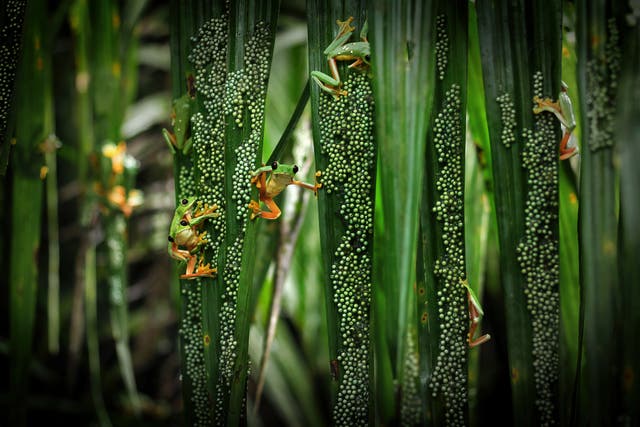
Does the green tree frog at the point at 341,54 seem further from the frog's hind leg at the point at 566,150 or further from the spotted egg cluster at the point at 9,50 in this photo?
the spotted egg cluster at the point at 9,50

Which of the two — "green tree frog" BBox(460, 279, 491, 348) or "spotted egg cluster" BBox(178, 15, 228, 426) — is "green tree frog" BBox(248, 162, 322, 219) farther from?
"green tree frog" BBox(460, 279, 491, 348)

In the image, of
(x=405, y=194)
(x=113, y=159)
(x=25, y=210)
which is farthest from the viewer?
(x=113, y=159)

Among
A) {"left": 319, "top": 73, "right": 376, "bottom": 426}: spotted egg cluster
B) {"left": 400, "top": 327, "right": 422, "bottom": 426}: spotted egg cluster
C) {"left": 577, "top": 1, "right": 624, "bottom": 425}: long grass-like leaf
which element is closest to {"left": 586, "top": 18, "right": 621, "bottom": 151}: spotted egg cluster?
{"left": 577, "top": 1, "right": 624, "bottom": 425}: long grass-like leaf

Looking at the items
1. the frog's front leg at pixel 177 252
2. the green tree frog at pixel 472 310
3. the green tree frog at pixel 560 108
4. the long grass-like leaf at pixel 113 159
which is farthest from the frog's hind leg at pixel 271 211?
the long grass-like leaf at pixel 113 159

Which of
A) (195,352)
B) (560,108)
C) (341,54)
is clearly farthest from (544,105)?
(195,352)

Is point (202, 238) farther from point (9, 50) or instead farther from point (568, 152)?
point (568, 152)

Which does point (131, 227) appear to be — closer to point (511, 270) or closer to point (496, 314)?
point (496, 314)
